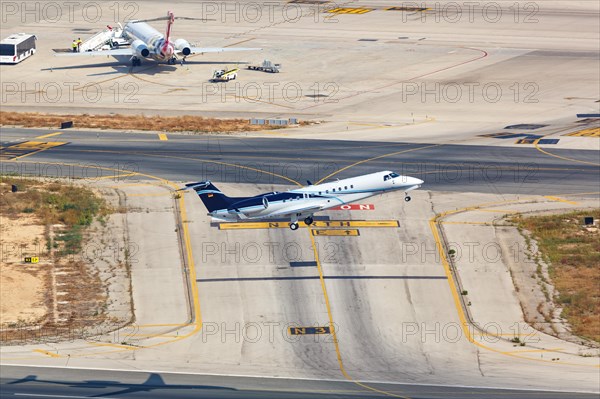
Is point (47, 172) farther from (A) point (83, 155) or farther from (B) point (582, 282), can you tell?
(B) point (582, 282)

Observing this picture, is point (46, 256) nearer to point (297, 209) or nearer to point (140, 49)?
point (297, 209)

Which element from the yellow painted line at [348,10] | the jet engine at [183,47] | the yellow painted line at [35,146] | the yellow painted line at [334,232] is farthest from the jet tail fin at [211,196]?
the yellow painted line at [348,10]

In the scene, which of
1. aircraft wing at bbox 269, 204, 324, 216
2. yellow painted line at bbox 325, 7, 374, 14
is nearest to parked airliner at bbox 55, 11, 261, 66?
yellow painted line at bbox 325, 7, 374, 14

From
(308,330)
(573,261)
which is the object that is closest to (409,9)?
(573,261)

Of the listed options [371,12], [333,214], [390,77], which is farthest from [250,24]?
[333,214]

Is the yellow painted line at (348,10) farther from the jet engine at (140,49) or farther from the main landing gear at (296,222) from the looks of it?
the main landing gear at (296,222)
